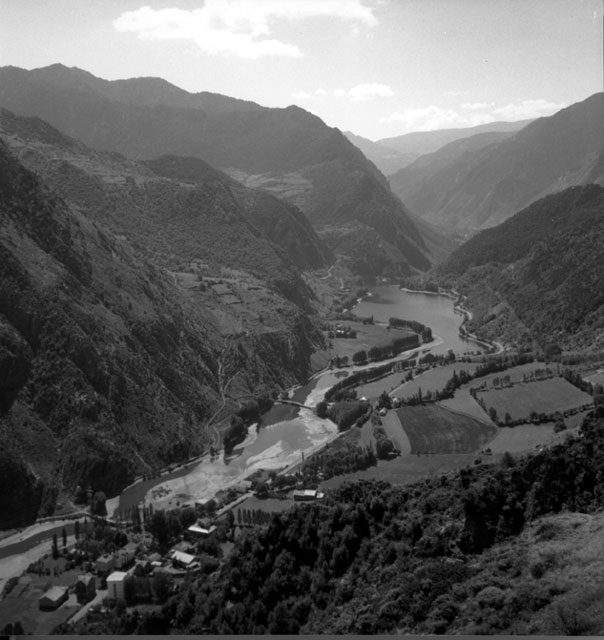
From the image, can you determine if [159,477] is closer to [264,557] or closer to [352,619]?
[264,557]

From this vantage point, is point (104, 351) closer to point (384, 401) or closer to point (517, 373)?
point (384, 401)

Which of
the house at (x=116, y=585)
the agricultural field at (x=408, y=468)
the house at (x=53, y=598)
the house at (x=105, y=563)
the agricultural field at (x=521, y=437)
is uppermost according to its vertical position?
the house at (x=53, y=598)

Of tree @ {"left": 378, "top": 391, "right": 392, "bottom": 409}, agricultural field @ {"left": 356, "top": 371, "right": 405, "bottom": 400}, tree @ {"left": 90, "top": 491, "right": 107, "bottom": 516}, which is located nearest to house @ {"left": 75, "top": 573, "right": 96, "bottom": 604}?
tree @ {"left": 90, "top": 491, "right": 107, "bottom": 516}

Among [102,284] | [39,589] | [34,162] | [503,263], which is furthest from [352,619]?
[503,263]

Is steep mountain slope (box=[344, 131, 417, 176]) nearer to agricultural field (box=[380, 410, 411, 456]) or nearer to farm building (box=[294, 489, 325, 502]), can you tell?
agricultural field (box=[380, 410, 411, 456])

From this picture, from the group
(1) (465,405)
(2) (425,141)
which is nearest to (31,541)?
(1) (465,405)

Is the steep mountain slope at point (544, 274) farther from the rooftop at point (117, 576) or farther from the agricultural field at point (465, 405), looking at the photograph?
the rooftop at point (117, 576)

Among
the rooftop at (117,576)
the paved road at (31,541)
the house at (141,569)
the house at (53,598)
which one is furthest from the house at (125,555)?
the house at (53,598)
